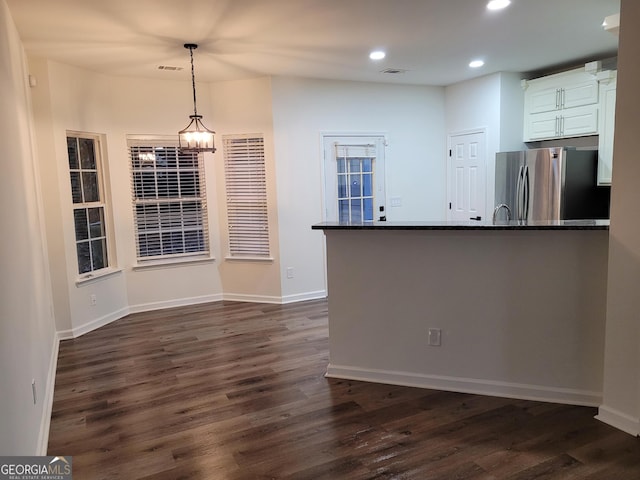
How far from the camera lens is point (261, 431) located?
109 inches

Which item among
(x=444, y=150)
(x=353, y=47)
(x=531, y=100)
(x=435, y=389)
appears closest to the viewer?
→ (x=435, y=389)

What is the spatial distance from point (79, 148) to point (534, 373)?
15.4 ft

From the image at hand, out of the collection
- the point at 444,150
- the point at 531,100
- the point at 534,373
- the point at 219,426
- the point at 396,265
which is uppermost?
the point at 531,100

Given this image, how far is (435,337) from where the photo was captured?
10.6ft

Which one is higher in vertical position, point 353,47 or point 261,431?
point 353,47

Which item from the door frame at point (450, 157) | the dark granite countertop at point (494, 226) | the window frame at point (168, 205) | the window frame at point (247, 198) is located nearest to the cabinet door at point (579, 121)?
the door frame at point (450, 157)

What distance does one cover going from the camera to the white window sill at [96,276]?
477 centimetres

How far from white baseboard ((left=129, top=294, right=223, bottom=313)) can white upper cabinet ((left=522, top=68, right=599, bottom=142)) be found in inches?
171

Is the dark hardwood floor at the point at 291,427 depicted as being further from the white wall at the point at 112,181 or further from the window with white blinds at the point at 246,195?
the window with white blinds at the point at 246,195

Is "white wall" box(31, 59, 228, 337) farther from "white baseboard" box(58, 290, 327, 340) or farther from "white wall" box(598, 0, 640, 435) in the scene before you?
"white wall" box(598, 0, 640, 435)

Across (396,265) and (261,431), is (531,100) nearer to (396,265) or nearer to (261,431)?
(396,265)

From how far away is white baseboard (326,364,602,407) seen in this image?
2.94 meters

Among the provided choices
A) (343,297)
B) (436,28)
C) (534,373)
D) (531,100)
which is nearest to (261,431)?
(343,297)

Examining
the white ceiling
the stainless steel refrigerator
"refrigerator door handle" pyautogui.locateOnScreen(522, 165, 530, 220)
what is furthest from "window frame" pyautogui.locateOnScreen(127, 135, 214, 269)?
"refrigerator door handle" pyautogui.locateOnScreen(522, 165, 530, 220)
